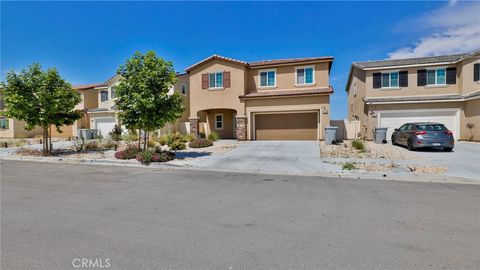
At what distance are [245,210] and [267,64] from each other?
1772cm

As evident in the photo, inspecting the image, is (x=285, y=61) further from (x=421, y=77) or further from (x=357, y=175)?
(x=357, y=175)

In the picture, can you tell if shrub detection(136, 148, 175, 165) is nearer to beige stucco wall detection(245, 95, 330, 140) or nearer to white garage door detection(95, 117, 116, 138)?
beige stucco wall detection(245, 95, 330, 140)

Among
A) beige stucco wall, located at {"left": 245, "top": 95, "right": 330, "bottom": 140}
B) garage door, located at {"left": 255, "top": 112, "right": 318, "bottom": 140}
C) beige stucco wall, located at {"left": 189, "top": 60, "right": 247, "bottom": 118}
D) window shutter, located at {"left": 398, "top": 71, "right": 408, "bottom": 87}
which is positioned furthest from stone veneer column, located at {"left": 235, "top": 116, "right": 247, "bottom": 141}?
window shutter, located at {"left": 398, "top": 71, "right": 408, "bottom": 87}

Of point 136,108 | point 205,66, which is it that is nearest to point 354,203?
point 136,108

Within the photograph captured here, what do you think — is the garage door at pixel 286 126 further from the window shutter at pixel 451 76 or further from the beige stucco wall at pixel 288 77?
the window shutter at pixel 451 76

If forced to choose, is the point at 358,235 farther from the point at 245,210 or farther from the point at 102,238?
the point at 102,238

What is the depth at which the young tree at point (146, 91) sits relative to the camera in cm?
1147

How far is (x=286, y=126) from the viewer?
2116 centimetres

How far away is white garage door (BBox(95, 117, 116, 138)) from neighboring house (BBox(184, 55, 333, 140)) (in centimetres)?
1080

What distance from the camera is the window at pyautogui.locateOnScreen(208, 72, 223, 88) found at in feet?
70.6

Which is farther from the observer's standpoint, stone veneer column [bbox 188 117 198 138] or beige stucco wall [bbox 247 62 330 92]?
stone veneer column [bbox 188 117 198 138]

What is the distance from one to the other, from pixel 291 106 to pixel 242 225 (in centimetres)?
1643

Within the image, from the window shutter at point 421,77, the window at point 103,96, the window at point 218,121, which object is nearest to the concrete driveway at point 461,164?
the window shutter at point 421,77

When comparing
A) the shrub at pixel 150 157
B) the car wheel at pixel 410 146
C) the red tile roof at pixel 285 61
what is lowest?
the shrub at pixel 150 157
